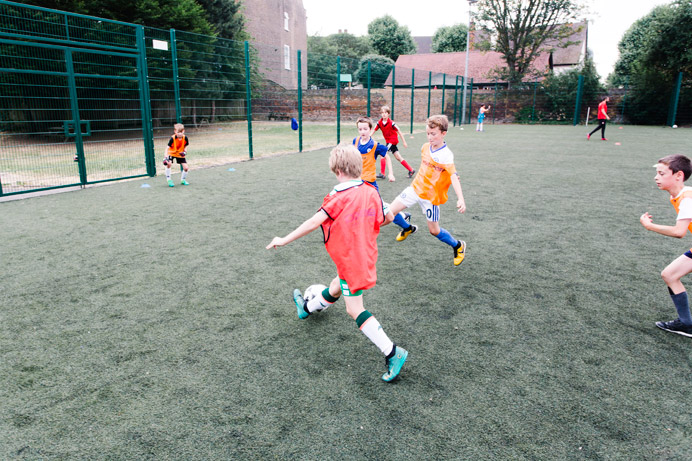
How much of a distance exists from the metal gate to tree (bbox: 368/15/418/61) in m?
62.7

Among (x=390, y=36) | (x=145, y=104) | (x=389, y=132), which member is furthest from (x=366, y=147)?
(x=390, y=36)

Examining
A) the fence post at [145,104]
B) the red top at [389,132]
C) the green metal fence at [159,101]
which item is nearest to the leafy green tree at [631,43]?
the green metal fence at [159,101]

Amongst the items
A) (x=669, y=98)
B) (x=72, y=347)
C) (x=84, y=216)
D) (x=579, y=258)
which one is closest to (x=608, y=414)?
(x=579, y=258)

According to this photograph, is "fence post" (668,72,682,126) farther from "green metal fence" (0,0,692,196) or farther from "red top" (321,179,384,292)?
"red top" (321,179,384,292)

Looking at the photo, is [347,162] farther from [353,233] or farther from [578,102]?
[578,102]

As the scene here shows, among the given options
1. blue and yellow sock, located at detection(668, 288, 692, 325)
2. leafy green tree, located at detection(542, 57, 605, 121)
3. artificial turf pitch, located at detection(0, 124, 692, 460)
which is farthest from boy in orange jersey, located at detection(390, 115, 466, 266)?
leafy green tree, located at detection(542, 57, 605, 121)

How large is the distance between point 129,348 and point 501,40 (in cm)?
3984

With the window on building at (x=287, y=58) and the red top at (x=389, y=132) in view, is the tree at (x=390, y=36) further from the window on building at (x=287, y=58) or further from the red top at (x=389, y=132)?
the red top at (x=389, y=132)

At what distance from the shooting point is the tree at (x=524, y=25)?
1396 inches

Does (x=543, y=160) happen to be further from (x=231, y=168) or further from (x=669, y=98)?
(x=669, y=98)

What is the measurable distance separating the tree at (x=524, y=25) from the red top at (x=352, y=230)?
38.0 meters

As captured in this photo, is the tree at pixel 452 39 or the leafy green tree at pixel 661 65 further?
the tree at pixel 452 39

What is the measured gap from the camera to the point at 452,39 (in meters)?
69.7

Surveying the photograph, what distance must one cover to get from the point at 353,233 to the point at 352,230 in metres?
0.02
